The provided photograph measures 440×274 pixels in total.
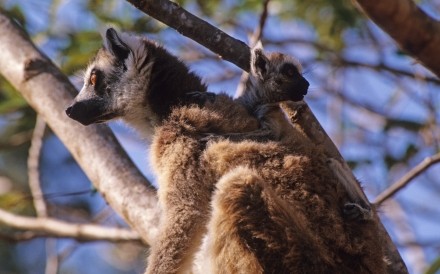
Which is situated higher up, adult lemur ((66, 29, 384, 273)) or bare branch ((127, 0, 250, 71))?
bare branch ((127, 0, 250, 71))

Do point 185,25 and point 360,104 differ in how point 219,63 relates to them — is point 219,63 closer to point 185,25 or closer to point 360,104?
point 360,104

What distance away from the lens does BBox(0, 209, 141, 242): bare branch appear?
7105 millimetres

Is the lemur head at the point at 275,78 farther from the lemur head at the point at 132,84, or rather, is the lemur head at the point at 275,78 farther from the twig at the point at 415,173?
the twig at the point at 415,173

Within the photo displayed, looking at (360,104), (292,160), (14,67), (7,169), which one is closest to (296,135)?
(292,160)

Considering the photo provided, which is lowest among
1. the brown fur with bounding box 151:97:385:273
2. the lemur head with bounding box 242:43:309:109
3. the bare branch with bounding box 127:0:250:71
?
the brown fur with bounding box 151:97:385:273

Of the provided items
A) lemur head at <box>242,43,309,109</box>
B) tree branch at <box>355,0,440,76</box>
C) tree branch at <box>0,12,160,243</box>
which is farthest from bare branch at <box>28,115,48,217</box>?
tree branch at <box>355,0,440,76</box>

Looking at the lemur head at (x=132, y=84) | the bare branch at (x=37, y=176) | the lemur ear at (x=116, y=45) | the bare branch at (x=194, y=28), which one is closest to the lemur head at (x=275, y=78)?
the bare branch at (x=194, y=28)

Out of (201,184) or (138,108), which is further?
(138,108)

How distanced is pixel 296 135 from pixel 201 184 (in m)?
0.72

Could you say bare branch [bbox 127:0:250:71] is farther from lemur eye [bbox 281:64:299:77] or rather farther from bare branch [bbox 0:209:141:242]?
bare branch [bbox 0:209:141:242]

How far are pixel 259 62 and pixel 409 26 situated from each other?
1.57 m

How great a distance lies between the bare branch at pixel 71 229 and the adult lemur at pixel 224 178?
1.39 m

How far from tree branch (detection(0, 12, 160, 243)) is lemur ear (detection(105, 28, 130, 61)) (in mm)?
593

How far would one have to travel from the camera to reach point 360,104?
1084 cm
